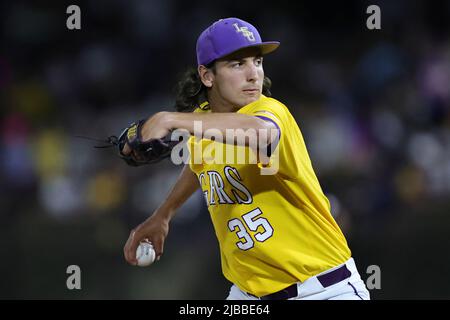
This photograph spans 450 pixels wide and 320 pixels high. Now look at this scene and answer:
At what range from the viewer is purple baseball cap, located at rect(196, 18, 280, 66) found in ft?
10.7

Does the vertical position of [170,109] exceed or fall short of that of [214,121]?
it exceeds it

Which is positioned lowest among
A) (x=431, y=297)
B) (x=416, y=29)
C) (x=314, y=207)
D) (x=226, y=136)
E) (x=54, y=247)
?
(x=431, y=297)

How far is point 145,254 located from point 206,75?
37.5 inches

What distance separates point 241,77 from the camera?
10.8ft

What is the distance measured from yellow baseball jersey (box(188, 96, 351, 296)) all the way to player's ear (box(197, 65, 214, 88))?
0.32 m

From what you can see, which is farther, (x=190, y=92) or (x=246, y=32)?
(x=190, y=92)

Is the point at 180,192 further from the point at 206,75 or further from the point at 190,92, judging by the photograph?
the point at 206,75

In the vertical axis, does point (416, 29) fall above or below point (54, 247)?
above

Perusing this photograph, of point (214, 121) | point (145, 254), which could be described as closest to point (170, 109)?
point (145, 254)

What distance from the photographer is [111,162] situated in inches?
255

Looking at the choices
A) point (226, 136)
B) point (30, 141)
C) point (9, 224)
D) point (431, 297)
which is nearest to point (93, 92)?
point (30, 141)

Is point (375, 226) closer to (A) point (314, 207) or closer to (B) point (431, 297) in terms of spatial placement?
(B) point (431, 297)

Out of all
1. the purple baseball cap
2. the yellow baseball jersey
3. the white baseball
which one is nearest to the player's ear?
the purple baseball cap

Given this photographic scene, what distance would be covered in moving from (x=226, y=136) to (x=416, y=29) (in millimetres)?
5387
